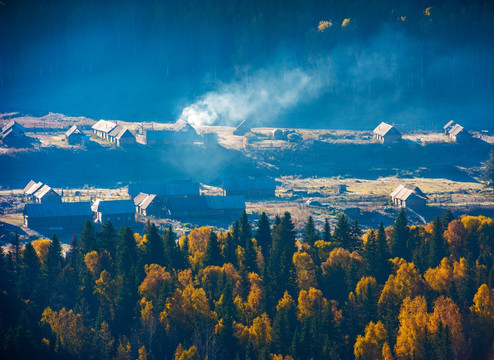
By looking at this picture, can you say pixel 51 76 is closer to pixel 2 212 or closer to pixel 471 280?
pixel 2 212

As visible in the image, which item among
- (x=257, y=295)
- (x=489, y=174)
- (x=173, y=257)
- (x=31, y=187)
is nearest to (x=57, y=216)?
(x=31, y=187)

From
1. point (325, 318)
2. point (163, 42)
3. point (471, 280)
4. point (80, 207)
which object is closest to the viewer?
point (325, 318)

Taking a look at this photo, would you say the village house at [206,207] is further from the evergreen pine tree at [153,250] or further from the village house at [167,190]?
the evergreen pine tree at [153,250]

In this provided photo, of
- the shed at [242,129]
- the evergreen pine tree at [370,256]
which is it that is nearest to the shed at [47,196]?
the evergreen pine tree at [370,256]

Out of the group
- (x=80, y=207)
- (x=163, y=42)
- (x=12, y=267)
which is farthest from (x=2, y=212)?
(x=163, y=42)

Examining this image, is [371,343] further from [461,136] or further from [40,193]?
[461,136]

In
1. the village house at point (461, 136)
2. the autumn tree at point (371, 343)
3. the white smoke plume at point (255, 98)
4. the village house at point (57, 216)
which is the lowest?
the autumn tree at point (371, 343)

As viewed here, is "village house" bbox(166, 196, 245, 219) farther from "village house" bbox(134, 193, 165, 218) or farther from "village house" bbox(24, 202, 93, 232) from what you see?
"village house" bbox(24, 202, 93, 232)

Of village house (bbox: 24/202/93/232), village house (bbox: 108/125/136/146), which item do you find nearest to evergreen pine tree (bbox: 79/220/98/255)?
village house (bbox: 24/202/93/232)
